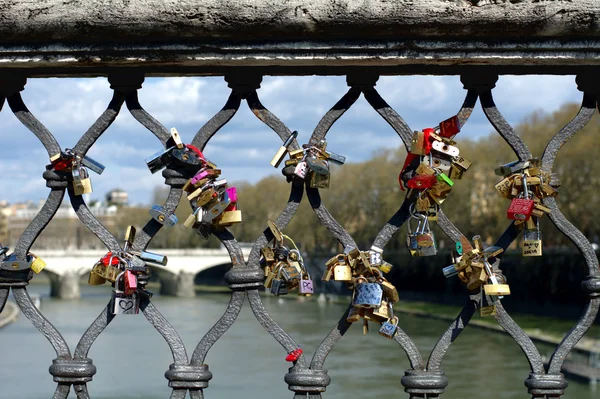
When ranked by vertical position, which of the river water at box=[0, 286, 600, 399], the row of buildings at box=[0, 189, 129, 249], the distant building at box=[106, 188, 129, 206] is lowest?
the river water at box=[0, 286, 600, 399]

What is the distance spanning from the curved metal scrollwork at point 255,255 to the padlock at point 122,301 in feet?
0.09

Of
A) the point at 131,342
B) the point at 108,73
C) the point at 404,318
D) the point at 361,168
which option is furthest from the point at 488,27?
the point at 361,168

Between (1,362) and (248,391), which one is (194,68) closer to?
(248,391)

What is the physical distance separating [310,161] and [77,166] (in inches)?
19.1

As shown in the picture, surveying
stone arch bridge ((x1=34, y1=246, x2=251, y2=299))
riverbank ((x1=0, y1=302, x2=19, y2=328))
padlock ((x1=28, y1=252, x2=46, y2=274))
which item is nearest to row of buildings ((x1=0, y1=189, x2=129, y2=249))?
stone arch bridge ((x1=34, y1=246, x2=251, y2=299))

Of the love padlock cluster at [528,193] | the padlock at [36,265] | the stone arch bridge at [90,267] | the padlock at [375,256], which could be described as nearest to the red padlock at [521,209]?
the love padlock cluster at [528,193]

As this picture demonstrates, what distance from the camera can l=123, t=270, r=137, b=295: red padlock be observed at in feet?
6.11

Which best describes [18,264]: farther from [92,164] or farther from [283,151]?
[283,151]

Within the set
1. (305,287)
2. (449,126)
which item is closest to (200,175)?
(305,287)

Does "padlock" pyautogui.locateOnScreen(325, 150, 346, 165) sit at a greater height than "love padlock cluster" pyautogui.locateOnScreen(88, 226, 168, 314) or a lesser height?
greater

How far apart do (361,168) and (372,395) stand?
112ft

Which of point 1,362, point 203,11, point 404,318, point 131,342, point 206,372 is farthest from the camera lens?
point 404,318

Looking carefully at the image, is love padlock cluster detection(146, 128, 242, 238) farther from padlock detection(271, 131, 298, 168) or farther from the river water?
the river water

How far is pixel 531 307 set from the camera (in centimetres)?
4091
